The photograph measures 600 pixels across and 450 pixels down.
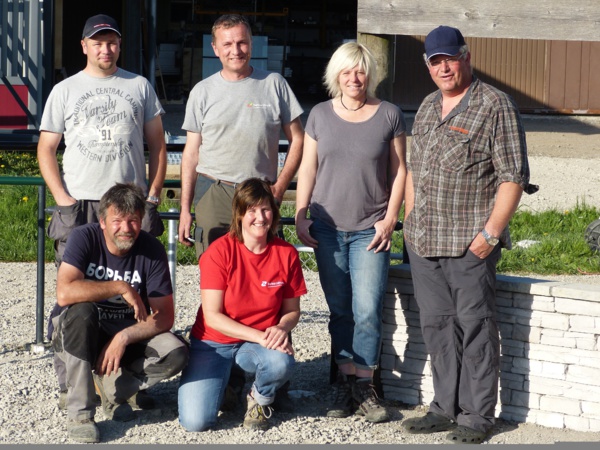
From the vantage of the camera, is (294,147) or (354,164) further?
(294,147)

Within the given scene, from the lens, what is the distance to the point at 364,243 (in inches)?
170

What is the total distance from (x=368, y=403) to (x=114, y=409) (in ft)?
3.64

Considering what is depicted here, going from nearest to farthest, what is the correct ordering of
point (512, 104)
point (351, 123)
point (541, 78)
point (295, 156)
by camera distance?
point (512, 104)
point (351, 123)
point (295, 156)
point (541, 78)

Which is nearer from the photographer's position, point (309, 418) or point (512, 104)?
point (512, 104)

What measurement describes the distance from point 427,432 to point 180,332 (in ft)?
7.01

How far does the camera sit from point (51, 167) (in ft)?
14.6

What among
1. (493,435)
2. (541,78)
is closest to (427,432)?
(493,435)

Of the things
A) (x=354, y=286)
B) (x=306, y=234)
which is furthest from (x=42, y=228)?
(x=354, y=286)

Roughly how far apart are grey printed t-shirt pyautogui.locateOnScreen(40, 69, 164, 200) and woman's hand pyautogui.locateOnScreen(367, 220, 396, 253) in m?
1.09

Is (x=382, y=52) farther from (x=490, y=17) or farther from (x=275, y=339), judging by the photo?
(x=275, y=339)

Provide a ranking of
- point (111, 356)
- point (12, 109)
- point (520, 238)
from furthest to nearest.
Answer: point (12, 109) < point (520, 238) < point (111, 356)

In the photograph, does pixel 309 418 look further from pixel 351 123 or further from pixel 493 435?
pixel 351 123

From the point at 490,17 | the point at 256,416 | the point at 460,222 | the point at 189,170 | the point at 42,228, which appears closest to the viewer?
the point at 460,222

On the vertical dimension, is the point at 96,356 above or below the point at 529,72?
below
